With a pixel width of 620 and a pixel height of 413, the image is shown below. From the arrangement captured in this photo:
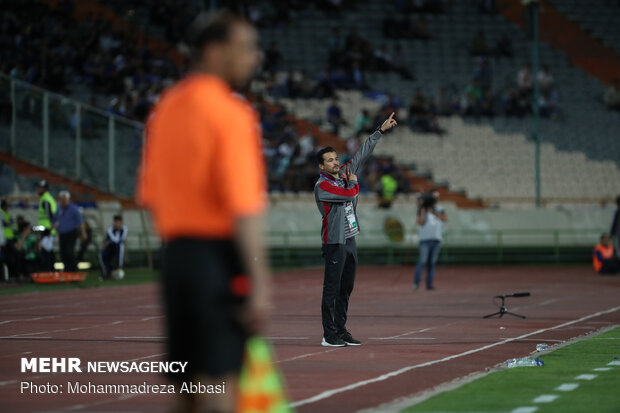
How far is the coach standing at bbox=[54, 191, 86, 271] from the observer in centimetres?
2944

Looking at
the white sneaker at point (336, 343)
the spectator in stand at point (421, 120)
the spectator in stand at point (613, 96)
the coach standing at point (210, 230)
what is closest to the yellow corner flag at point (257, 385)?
the coach standing at point (210, 230)

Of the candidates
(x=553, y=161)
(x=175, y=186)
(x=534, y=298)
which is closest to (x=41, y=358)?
(x=175, y=186)

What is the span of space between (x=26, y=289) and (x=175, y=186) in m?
22.4

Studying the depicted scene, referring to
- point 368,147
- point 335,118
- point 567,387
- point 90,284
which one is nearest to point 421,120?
point 335,118

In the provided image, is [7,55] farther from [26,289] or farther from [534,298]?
[534,298]

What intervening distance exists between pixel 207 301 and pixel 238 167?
22.4 inches

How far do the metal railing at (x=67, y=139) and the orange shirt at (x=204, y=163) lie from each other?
2934cm

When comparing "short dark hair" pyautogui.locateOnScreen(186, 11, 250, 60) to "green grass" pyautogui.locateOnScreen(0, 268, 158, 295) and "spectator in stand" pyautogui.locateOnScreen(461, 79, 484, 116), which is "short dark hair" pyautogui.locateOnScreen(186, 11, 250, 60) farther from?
"spectator in stand" pyautogui.locateOnScreen(461, 79, 484, 116)

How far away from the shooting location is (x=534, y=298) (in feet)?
78.7

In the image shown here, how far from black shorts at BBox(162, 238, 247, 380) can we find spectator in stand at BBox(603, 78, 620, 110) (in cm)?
4367

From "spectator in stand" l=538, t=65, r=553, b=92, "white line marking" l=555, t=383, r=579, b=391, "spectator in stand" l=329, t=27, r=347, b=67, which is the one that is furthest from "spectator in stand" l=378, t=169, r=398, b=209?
"white line marking" l=555, t=383, r=579, b=391

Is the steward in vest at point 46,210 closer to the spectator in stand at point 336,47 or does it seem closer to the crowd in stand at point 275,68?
the crowd in stand at point 275,68

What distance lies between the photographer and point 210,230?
5.24m

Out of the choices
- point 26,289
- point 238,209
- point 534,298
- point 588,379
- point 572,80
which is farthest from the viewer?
point 572,80
